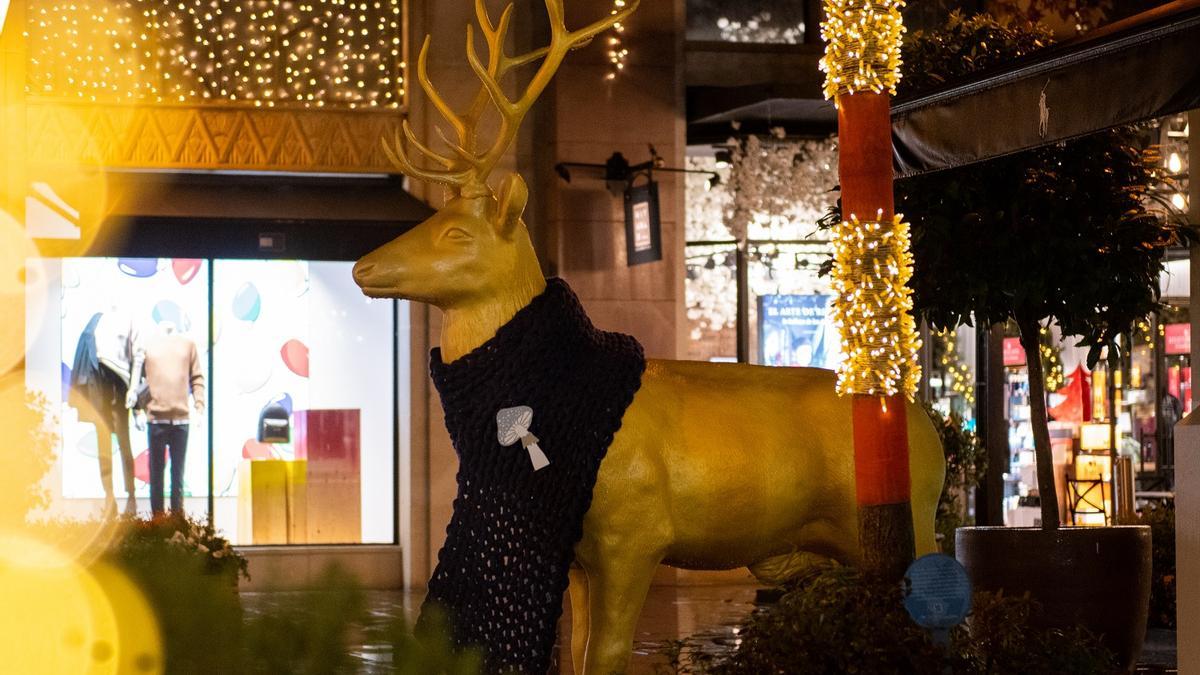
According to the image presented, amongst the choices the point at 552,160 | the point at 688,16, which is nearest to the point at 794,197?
the point at 688,16

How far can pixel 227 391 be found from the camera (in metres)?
14.9

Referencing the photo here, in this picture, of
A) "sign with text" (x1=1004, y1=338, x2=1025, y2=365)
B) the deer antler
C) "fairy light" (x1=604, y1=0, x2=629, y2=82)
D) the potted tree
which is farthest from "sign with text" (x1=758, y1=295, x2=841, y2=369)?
the deer antler

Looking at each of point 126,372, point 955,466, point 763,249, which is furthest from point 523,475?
point 763,249

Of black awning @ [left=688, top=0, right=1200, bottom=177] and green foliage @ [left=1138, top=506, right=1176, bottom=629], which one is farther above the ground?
black awning @ [left=688, top=0, right=1200, bottom=177]

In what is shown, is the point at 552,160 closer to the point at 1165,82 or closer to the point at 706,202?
the point at 706,202

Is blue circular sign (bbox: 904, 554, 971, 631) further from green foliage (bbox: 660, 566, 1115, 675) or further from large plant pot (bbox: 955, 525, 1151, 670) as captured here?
large plant pot (bbox: 955, 525, 1151, 670)

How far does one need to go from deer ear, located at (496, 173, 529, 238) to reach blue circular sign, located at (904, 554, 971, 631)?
1.99 meters

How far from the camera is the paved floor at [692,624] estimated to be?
28.8 ft

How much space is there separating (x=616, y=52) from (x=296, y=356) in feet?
13.7

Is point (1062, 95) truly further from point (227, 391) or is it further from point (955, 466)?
point (227, 391)

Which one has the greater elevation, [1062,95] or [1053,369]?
[1062,95]

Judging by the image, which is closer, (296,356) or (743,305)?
(296,356)

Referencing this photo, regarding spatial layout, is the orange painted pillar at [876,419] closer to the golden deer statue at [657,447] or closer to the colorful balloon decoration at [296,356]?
the golden deer statue at [657,447]

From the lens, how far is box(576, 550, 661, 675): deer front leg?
5719 mm
